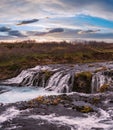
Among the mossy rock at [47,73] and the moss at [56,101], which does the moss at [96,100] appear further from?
the mossy rock at [47,73]

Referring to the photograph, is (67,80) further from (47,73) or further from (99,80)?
(47,73)

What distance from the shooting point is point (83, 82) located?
137ft

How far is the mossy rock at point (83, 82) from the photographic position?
40312 millimetres

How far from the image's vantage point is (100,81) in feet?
134

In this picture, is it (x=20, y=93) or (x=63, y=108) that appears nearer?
(x=63, y=108)

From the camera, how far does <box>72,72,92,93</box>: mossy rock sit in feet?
132

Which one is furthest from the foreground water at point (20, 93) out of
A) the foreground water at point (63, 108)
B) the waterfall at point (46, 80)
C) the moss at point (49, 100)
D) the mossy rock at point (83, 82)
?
the moss at point (49, 100)

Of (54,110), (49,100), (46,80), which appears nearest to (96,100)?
(49,100)

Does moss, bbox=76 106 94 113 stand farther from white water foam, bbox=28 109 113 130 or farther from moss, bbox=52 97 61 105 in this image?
moss, bbox=52 97 61 105

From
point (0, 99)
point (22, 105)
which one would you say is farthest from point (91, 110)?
point (0, 99)

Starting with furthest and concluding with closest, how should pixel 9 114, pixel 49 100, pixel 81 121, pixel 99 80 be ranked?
pixel 99 80 < pixel 49 100 < pixel 9 114 < pixel 81 121

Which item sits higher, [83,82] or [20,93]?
[83,82]

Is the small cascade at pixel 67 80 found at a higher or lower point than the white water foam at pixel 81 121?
higher

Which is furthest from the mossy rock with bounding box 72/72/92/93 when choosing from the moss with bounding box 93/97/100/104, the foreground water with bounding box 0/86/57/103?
the moss with bounding box 93/97/100/104
